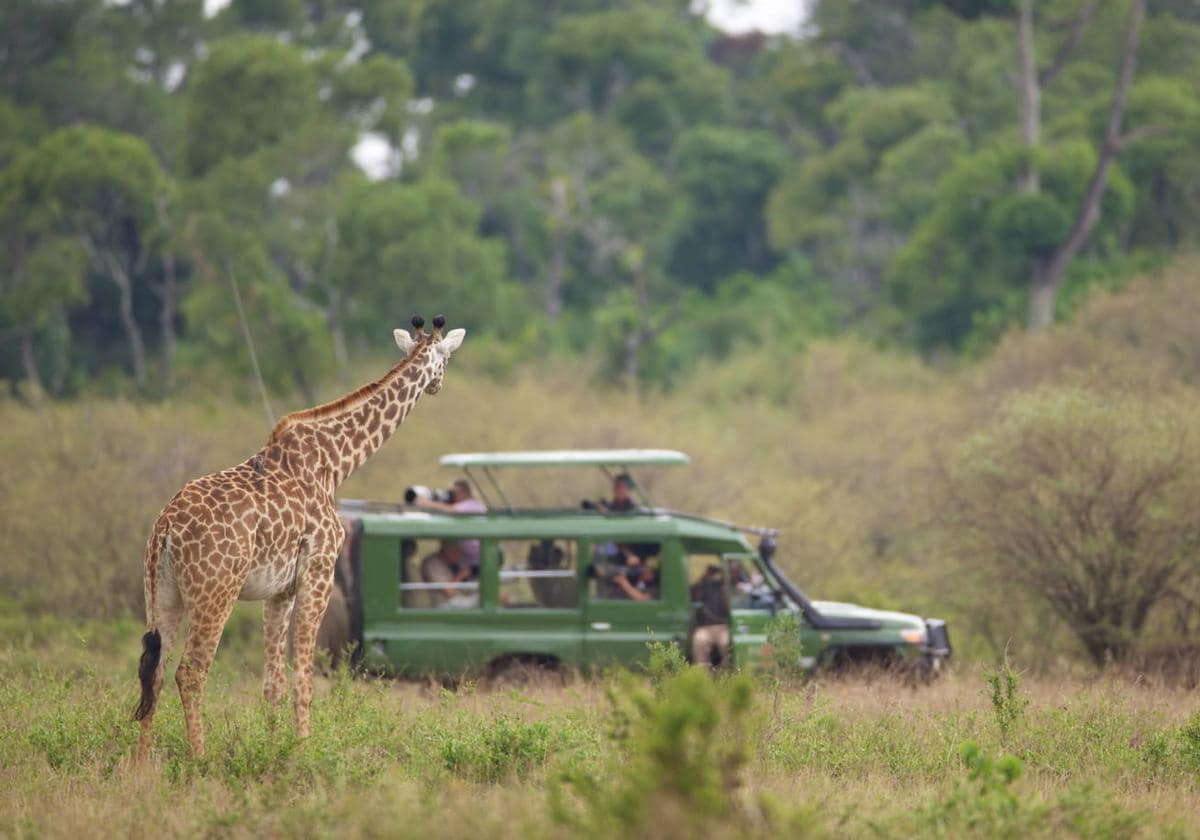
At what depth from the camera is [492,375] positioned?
34.1 m

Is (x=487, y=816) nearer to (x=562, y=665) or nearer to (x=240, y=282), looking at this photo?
(x=562, y=665)

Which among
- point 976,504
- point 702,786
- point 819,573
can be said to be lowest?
point 819,573

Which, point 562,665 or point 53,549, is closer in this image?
point 562,665

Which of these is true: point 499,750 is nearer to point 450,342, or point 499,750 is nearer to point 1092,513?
point 450,342

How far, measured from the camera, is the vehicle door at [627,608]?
49.9 feet

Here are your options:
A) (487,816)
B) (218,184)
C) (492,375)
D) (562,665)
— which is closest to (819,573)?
(562,665)

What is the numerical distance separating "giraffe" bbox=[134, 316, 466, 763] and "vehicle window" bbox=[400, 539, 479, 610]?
2667 mm

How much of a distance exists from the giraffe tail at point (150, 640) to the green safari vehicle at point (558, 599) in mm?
4090

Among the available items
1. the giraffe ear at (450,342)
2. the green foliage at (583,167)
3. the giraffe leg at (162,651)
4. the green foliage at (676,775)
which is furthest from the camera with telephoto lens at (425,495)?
the green foliage at (583,167)

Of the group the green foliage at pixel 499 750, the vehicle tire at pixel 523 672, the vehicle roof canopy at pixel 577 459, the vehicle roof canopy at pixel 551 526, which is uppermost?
the vehicle roof canopy at pixel 577 459

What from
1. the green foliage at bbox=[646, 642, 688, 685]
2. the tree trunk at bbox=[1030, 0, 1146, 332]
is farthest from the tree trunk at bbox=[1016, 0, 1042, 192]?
the green foliage at bbox=[646, 642, 688, 685]

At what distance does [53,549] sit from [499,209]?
27147 millimetres

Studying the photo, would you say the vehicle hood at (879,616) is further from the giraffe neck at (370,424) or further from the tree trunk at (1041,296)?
the tree trunk at (1041,296)

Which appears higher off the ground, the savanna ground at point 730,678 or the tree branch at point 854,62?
the tree branch at point 854,62
